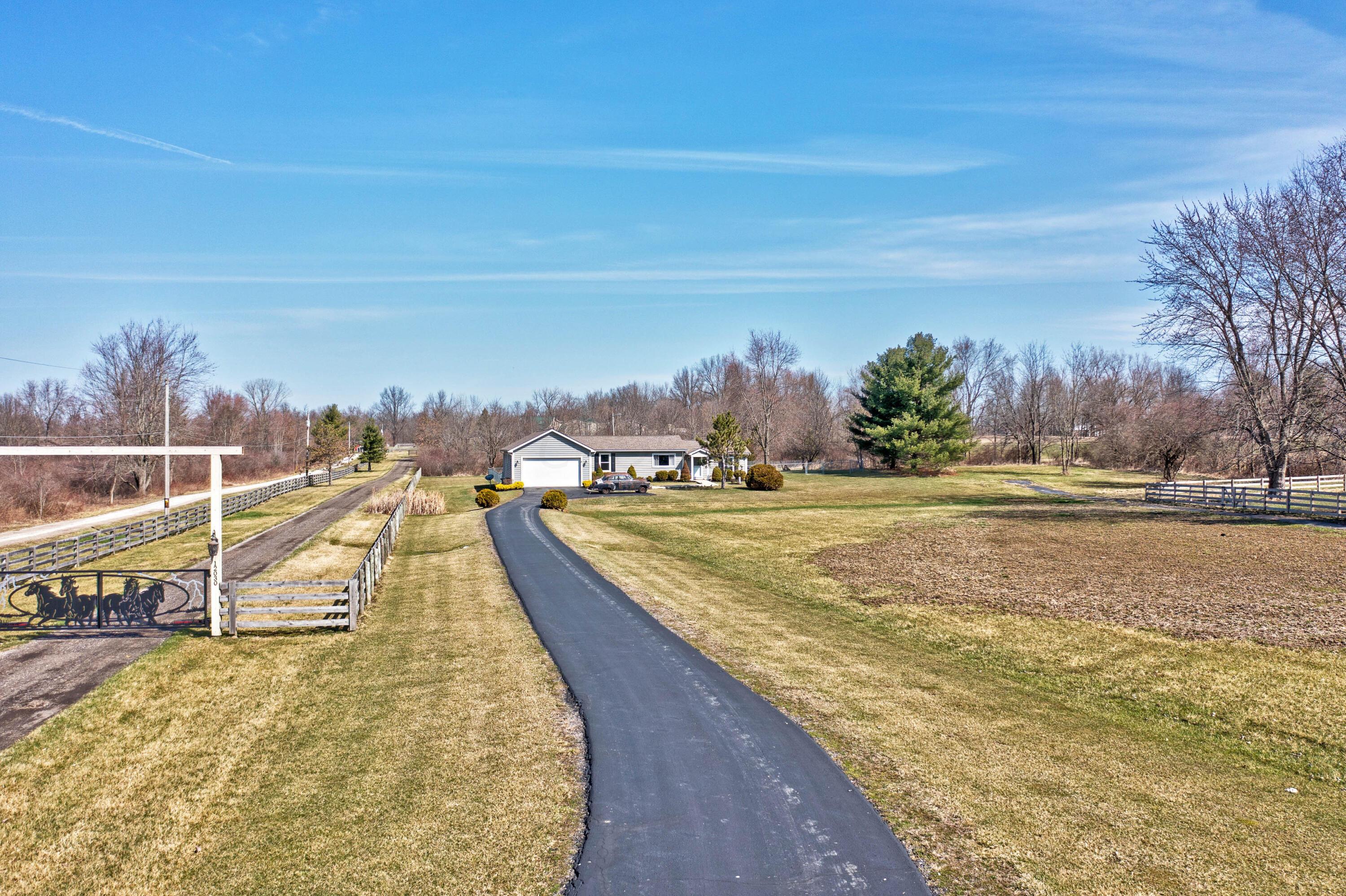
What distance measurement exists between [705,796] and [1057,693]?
7.81m

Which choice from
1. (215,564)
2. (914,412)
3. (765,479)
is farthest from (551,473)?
(215,564)

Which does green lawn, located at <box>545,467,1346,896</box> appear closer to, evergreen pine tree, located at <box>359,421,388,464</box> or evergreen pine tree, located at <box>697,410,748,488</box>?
evergreen pine tree, located at <box>697,410,748,488</box>

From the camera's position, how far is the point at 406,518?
140 feet

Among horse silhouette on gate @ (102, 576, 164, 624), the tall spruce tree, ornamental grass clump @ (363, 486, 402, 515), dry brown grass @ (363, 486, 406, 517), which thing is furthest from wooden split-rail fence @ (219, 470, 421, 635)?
the tall spruce tree

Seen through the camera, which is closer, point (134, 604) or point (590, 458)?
point (134, 604)

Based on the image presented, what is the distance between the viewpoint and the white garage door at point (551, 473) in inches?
2435

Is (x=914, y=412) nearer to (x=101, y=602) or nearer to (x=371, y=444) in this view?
(x=101, y=602)

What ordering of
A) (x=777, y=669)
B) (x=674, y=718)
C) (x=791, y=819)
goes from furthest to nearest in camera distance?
(x=777, y=669), (x=674, y=718), (x=791, y=819)

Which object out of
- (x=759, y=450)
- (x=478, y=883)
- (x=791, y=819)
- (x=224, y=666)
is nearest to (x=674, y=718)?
(x=791, y=819)

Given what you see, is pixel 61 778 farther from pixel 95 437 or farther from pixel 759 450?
pixel 759 450

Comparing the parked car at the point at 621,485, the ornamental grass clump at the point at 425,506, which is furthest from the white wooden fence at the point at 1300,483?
the ornamental grass clump at the point at 425,506

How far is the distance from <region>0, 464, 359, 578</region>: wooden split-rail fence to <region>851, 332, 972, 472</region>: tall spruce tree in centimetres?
5101

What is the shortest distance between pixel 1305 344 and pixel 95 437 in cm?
7642

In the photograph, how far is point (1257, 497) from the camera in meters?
41.3
